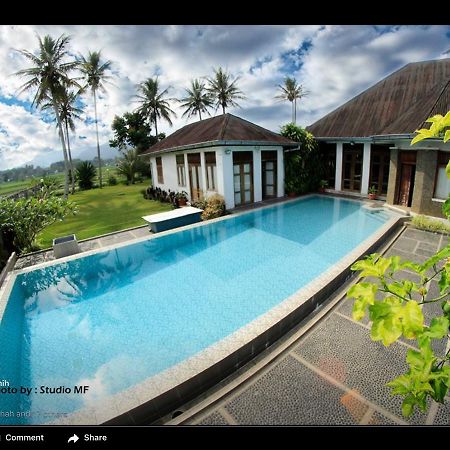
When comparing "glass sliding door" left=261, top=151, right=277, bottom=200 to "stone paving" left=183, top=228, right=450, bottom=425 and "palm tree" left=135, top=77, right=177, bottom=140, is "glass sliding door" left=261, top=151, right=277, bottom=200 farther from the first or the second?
"palm tree" left=135, top=77, right=177, bottom=140

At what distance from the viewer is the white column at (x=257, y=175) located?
15.4 metres

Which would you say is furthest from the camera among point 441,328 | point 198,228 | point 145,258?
point 198,228

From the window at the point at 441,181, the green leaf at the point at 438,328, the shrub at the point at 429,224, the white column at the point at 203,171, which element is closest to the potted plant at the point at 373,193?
the window at the point at 441,181

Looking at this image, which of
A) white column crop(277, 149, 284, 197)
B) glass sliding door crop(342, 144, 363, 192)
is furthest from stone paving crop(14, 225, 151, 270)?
glass sliding door crop(342, 144, 363, 192)

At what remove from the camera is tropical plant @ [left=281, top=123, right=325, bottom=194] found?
1725 centimetres

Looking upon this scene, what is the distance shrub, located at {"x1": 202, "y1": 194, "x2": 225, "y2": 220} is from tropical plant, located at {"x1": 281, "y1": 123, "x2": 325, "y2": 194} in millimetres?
5538

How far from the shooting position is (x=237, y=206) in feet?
50.4

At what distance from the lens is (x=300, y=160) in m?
17.4

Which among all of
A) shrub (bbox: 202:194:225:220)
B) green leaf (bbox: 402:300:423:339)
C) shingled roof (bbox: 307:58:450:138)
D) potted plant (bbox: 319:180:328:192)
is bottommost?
shrub (bbox: 202:194:225:220)

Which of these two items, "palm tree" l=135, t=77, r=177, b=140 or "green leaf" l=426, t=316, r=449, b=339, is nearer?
"green leaf" l=426, t=316, r=449, b=339

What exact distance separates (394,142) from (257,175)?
23.4ft
